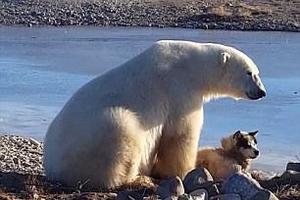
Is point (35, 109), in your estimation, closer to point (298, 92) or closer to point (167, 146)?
point (298, 92)

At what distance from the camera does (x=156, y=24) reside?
100 feet

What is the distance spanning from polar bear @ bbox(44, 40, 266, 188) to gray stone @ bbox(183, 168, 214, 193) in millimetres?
728

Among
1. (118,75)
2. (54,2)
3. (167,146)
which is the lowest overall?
(54,2)

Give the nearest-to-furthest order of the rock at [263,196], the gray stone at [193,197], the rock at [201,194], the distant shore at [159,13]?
1. the gray stone at [193,197]
2. the rock at [263,196]
3. the rock at [201,194]
4. the distant shore at [159,13]

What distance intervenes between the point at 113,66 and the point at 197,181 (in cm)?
1174

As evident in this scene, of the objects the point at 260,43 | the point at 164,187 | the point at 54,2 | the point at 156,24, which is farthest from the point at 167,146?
the point at 54,2

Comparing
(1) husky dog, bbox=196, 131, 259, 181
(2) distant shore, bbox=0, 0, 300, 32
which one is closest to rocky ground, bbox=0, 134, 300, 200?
(1) husky dog, bbox=196, 131, 259, 181

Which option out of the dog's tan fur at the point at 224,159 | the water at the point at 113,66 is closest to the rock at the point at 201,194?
the dog's tan fur at the point at 224,159

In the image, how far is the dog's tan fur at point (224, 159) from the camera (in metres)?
8.16

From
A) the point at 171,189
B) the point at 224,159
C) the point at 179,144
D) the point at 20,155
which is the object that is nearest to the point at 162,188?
the point at 171,189

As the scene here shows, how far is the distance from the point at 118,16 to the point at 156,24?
7.58ft

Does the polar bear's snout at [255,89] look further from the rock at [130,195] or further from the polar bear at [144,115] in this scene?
the rock at [130,195]

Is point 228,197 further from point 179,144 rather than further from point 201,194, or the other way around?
point 179,144

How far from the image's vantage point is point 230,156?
8.34 m
